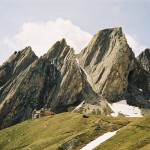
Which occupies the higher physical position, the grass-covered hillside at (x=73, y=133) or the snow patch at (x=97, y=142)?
the grass-covered hillside at (x=73, y=133)

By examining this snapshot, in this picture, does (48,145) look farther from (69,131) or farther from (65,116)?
(65,116)

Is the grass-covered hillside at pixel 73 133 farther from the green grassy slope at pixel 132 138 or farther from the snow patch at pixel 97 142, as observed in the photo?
the snow patch at pixel 97 142

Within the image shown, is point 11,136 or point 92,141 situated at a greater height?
point 11,136

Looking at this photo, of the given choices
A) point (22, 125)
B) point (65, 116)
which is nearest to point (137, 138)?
point (65, 116)

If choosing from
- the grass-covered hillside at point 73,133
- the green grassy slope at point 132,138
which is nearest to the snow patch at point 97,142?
the grass-covered hillside at point 73,133

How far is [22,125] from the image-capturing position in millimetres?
185750

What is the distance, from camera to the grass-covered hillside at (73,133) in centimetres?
9569

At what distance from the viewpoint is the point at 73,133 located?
5256 inches

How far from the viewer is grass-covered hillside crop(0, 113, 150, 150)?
314 feet

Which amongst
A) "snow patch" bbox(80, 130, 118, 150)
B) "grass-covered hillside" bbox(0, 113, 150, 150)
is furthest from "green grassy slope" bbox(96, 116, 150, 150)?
"snow patch" bbox(80, 130, 118, 150)

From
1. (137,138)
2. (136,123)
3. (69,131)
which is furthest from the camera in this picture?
(69,131)

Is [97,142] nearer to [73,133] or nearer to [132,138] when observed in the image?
[132,138]

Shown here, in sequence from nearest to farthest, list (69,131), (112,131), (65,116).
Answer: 1. (112,131)
2. (69,131)
3. (65,116)

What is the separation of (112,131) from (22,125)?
77477 millimetres
